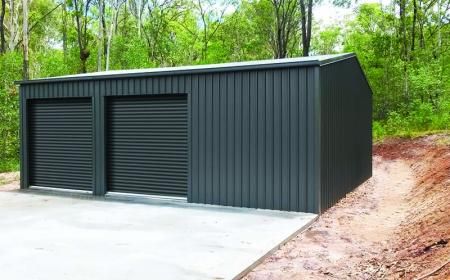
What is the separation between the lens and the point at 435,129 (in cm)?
1825

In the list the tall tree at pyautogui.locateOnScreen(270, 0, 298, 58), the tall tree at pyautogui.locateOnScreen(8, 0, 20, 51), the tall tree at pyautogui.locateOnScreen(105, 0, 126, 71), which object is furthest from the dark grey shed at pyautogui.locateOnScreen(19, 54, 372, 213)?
the tall tree at pyautogui.locateOnScreen(8, 0, 20, 51)

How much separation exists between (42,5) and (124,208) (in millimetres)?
27611

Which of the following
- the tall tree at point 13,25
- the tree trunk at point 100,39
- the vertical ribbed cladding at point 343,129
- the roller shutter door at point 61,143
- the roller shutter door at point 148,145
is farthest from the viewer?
the tall tree at point 13,25

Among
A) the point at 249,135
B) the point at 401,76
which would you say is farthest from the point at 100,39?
the point at 249,135

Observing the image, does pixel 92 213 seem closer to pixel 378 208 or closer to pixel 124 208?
pixel 124 208

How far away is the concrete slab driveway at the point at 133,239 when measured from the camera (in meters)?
4.00

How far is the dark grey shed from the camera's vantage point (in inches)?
273

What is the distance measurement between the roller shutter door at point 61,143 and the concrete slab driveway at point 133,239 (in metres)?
1.39

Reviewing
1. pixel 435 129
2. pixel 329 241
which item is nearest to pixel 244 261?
pixel 329 241

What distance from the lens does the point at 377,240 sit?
557 centimetres

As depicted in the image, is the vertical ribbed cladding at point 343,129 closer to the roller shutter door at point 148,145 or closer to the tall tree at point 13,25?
the roller shutter door at point 148,145

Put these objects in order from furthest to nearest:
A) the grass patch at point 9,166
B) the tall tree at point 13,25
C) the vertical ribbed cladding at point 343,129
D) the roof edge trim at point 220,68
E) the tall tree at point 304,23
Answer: the tall tree at point 13,25
the tall tree at point 304,23
the grass patch at point 9,166
the vertical ribbed cladding at point 343,129
the roof edge trim at point 220,68

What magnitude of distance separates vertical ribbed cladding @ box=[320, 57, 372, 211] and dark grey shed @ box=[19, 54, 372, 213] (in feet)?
0.08

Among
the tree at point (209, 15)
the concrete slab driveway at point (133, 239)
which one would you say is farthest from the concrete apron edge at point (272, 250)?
the tree at point (209, 15)
